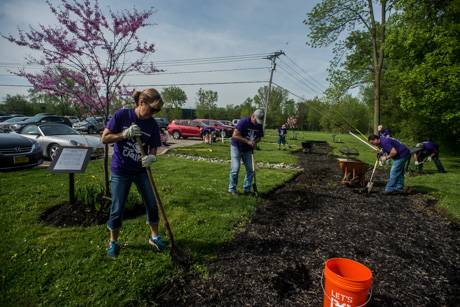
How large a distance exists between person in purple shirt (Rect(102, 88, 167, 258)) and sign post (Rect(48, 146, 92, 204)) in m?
1.79

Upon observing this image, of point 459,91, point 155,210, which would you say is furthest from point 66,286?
point 459,91

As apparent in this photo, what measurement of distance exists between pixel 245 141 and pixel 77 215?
3643mm

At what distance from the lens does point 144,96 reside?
10.6 ft

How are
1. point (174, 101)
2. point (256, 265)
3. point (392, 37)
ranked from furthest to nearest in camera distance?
1. point (174, 101)
2. point (392, 37)
3. point (256, 265)

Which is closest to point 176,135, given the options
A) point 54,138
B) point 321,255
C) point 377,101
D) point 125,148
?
point 54,138

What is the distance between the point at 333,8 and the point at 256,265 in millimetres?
21977

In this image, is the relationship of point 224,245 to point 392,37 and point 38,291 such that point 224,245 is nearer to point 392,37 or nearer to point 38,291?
point 38,291

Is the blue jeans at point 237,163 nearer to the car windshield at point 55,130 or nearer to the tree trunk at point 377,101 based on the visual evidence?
the car windshield at point 55,130

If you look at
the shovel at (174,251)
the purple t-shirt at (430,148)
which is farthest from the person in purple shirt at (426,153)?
the shovel at (174,251)

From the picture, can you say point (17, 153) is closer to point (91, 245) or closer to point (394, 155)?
point (91, 245)

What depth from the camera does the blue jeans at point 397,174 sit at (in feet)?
24.5

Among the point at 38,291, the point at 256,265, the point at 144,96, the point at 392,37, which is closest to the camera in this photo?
the point at 38,291

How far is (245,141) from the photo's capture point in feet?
20.3

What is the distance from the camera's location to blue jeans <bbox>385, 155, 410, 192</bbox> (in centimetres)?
746
